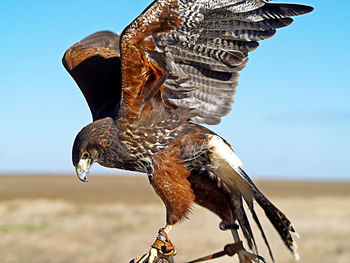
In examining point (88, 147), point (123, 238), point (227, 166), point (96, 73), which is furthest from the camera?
point (123, 238)

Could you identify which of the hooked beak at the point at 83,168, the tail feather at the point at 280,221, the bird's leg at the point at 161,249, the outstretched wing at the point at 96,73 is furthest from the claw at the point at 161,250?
the outstretched wing at the point at 96,73

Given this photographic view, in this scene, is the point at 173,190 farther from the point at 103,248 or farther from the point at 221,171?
the point at 103,248

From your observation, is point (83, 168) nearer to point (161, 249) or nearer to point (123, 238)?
point (161, 249)

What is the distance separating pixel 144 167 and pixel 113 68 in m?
1.41

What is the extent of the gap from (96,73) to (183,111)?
115 cm

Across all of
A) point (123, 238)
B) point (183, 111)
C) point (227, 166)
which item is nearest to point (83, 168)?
point (183, 111)

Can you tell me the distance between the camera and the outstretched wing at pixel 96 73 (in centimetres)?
498

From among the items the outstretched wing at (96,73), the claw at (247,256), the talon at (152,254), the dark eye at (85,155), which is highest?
the outstretched wing at (96,73)

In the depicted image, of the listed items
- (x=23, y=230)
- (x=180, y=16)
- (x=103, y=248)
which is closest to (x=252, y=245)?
(x=180, y=16)

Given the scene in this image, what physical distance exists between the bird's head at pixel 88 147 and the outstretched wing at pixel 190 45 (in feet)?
0.97

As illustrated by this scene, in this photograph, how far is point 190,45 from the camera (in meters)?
4.21

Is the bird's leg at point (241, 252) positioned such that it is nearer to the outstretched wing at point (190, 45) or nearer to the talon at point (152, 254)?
the talon at point (152, 254)

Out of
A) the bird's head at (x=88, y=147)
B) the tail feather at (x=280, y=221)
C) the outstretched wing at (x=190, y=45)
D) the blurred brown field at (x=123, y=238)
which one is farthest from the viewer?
the blurred brown field at (x=123, y=238)

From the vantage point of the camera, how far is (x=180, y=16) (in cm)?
391
